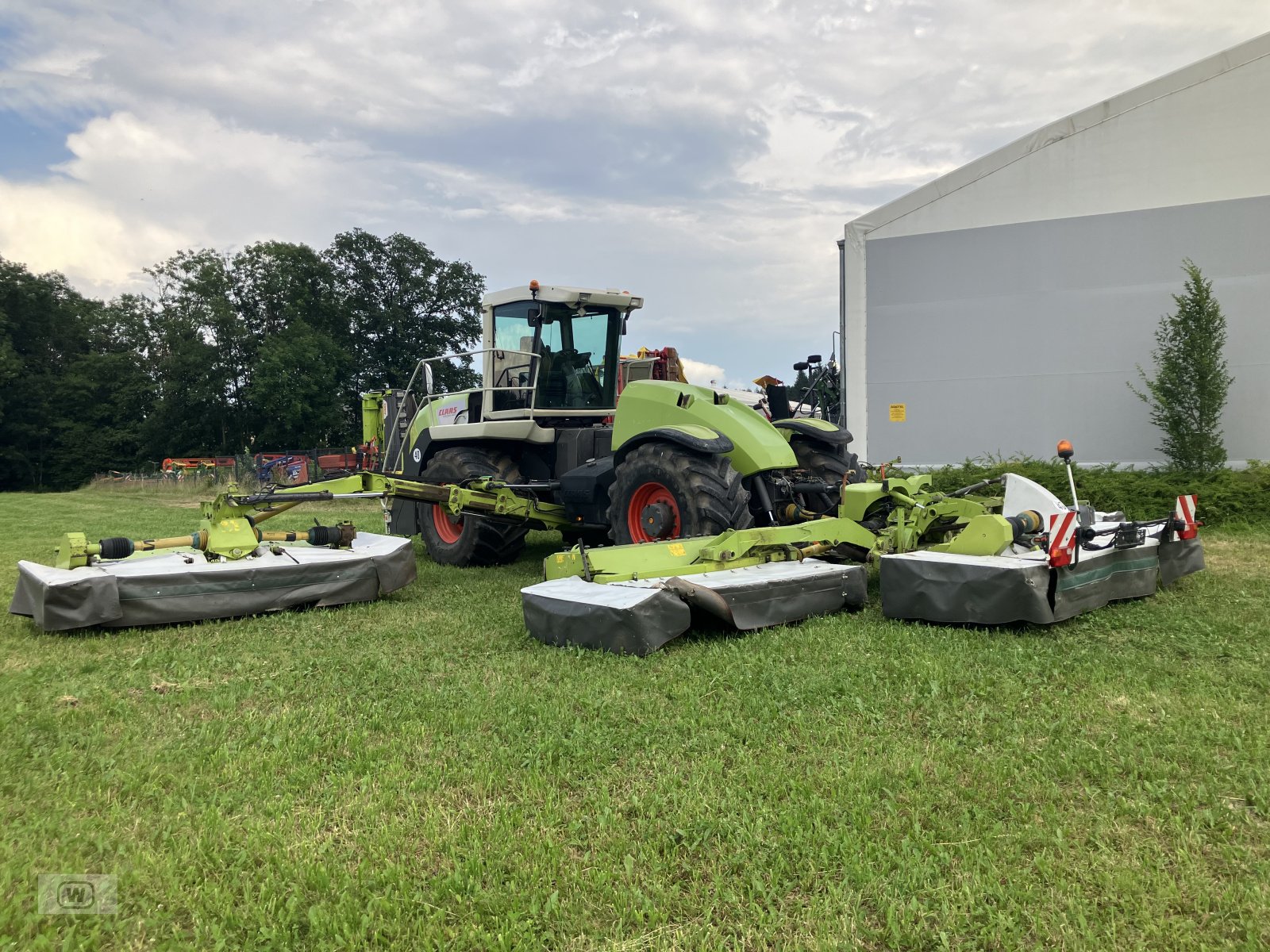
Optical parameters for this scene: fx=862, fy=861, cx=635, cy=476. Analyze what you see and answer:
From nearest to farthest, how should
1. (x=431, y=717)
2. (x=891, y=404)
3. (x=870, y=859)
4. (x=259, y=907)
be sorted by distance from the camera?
(x=259, y=907)
(x=870, y=859)
(x=431, y=717)
(x=891, y=404)

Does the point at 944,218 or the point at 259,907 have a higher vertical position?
the point at 944,218

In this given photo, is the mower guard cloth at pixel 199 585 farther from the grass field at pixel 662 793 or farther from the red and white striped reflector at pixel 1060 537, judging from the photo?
the red and white striped reflector at pixel 1060 537

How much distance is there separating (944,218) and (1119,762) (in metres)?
11.3

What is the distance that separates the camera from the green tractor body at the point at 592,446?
611cm

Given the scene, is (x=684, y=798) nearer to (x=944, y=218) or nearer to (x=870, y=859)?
(x=870, y=859)

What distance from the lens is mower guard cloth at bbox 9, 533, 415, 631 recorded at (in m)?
5.16

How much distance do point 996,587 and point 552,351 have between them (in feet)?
16.1

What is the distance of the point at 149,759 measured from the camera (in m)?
3.21

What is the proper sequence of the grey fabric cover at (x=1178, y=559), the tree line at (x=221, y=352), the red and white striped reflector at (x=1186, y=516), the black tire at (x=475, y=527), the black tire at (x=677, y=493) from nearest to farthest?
the black tire at (x=677, y=493) < the red and white striped reflector at (x=1186, y=516) < the grey fabric cover at (x=1178, y=559) < the black tire at (x=475, y=527) < the tree line at (x=221, y=352)

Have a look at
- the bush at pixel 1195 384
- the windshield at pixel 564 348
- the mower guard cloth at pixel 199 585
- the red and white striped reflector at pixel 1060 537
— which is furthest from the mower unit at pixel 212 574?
the bush at pixel 1195 384

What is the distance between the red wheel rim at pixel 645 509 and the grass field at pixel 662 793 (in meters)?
1.40

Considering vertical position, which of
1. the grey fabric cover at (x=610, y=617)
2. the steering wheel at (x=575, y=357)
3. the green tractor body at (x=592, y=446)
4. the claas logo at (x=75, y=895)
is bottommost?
the claas logo at (x=75, y=895)

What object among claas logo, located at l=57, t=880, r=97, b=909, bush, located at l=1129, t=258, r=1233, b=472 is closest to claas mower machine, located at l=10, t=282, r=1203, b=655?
claas logo, located at l=57, t=880, r=97, b=909

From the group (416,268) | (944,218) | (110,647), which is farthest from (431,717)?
(416,268)
